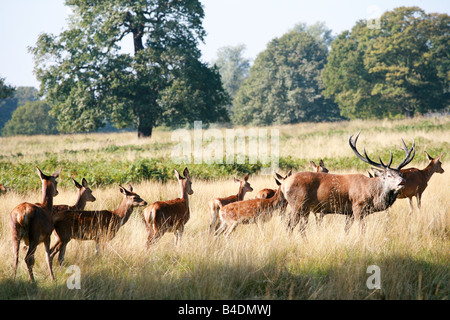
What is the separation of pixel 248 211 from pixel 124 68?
66.6ft

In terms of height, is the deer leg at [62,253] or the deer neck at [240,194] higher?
the deer neck at [240,194]

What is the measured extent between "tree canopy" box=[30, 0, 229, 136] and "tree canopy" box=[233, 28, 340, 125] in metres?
21.2

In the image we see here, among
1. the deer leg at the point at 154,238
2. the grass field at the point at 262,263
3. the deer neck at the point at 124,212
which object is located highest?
the deer neck at the point at 124,212

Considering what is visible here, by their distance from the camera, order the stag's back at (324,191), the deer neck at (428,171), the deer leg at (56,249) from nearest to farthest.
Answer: the deer leg at (56,249) < the stag's back at (324,191) < the deer neck at (428,171)

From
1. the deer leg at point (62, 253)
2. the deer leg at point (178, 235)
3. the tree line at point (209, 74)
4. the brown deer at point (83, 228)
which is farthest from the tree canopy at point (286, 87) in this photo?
the deer leg at point (62, 253)

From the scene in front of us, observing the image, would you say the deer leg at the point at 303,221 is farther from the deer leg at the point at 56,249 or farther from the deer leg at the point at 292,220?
the deer leg at the point at 56,249

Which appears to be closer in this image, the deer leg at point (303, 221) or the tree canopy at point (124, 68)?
the deer leg at point (303, 221)

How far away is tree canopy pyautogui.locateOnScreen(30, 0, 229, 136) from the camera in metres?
24.1

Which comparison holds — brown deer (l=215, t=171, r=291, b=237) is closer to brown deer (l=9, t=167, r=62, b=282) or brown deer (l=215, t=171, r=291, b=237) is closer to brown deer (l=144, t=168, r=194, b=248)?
brown deer (l=144, t=168, r=194, b=248)

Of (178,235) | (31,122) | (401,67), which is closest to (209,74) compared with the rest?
(401,67)

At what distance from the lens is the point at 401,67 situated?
35844mm

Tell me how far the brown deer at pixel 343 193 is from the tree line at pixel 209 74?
1882cm

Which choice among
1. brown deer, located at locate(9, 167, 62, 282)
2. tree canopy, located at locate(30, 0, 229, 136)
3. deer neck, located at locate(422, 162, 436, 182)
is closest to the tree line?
tree canopy, located at locate(30, 0, 229, 136)

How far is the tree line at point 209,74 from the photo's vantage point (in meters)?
24.3
